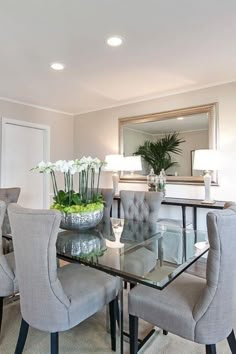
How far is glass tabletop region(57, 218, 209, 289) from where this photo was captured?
4.94ft

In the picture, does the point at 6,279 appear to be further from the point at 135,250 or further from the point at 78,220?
the point at 135,250

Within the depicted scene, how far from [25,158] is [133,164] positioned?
192 centimetres

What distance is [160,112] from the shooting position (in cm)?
402

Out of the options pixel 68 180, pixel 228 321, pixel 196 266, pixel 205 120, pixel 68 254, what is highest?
pixel 205 120

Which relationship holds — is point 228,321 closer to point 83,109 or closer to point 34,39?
point 34,39

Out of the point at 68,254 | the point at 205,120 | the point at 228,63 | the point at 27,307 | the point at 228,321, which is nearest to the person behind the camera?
the point at 228,321

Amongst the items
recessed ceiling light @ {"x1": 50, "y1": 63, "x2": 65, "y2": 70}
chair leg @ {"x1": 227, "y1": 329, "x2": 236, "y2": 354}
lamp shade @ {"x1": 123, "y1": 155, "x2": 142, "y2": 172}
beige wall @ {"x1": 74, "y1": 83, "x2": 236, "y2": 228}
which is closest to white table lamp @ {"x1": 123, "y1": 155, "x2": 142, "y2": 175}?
lamp shade @ {"x1": 123, "y1": 155, "x2": 142, "y2": 172}

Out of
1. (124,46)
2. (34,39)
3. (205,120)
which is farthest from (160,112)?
(34,39)

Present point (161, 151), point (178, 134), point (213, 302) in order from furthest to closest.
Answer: point (161, 151), point (178, 134), point (213, 302)

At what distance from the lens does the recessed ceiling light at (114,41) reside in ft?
7.58

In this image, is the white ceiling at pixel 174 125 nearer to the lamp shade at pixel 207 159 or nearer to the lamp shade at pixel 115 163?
the lamp shade at pixel 207 159

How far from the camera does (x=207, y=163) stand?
10.8ft

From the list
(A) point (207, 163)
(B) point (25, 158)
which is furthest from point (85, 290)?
(B) point (25, 158)

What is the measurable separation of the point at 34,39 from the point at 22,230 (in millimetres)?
1777
